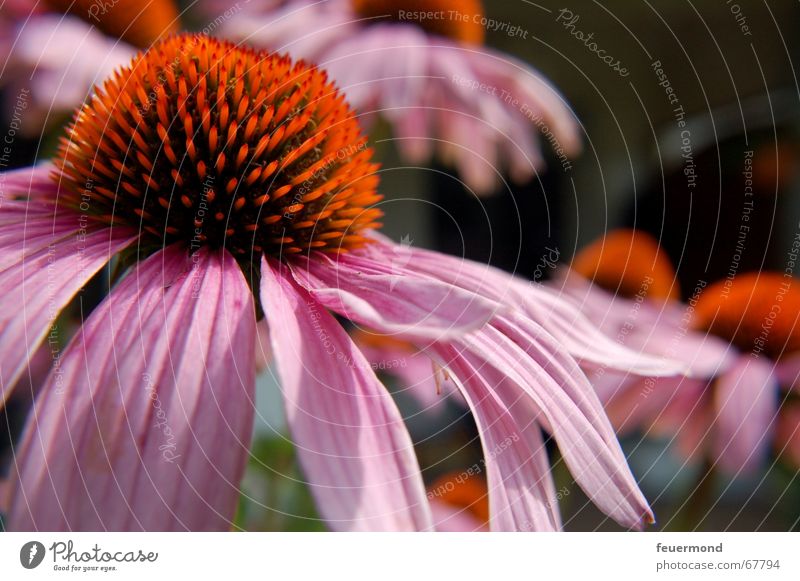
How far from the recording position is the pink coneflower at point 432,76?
47 centimetres

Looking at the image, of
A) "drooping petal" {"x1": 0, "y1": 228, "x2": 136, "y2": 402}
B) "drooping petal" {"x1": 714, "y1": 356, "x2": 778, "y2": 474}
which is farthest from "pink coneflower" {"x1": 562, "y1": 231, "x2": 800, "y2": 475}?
"drooping petal" {"x1": 0, "y1": 228, "x2": 136, "y2": 402}

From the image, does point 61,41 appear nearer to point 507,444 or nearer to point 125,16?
point 125,16

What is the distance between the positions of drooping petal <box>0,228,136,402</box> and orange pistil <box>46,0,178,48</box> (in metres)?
0.16

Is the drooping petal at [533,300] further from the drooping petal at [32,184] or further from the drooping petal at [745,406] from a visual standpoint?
the drooping petal at [32,184]

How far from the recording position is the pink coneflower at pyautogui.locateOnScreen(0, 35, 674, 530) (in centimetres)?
31

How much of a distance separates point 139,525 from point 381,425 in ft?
0.40

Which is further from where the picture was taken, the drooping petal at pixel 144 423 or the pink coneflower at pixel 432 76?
the pink coneflower at pixel 432 76

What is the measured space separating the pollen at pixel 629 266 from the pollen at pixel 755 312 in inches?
1.2

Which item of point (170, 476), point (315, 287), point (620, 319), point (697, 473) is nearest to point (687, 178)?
point (620, 319)

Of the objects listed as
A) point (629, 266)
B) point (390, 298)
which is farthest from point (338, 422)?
point (629, 266)

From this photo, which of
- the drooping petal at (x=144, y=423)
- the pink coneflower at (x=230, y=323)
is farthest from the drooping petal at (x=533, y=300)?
the drooping petal at (x=144, y=423)

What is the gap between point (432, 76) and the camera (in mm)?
490

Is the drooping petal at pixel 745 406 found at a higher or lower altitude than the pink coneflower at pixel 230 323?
lower

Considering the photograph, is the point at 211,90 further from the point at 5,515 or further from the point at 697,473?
the point at 697,473
